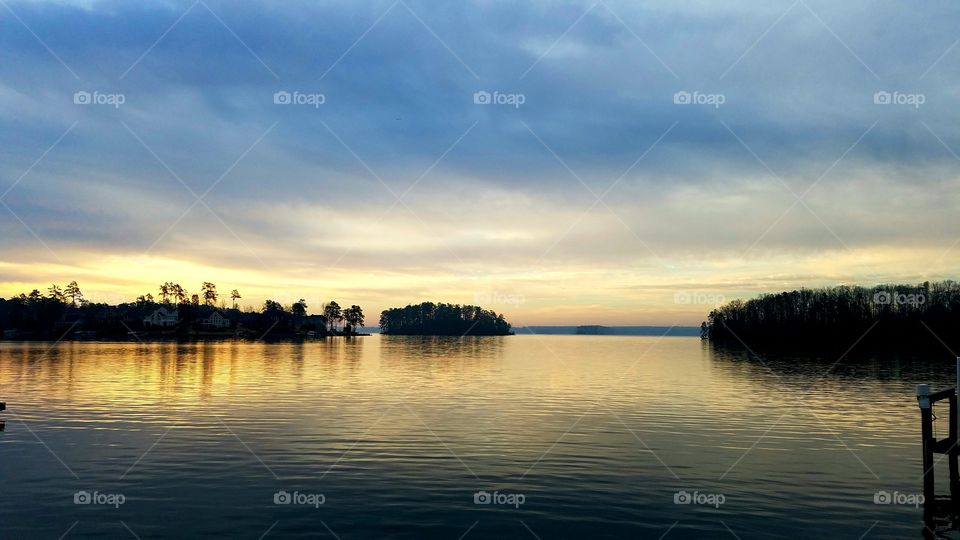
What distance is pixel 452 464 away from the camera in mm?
31844

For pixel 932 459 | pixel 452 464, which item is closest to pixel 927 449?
pixel 932 459

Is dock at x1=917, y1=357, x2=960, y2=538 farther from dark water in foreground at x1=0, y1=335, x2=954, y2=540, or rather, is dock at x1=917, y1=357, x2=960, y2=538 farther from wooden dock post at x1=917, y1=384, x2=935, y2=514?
dark water in foreground at x1=0, y1=335, x2=954, y2=540

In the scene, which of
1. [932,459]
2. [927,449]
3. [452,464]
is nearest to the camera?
[932,459]

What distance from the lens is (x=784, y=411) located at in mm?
53844

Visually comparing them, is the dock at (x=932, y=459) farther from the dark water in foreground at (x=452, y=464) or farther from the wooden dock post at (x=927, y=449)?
the dark water in foreground at (x=452, y=464)

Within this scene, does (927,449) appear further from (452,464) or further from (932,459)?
(452,464)

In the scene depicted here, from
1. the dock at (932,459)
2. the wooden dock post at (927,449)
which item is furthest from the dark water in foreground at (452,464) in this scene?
the dock at (932,459)

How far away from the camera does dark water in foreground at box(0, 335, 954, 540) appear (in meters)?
22.5

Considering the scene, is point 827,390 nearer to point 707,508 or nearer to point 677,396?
point 677,396

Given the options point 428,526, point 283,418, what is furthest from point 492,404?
point 428,526

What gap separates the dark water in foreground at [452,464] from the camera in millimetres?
22500

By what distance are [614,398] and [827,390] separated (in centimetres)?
2599

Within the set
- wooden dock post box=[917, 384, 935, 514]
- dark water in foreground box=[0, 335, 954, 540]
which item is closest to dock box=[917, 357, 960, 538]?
wooden dock post box=[917, 384, 935, 514]

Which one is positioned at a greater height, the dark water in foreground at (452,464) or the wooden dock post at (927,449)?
the wooden dock post at (927,449)
